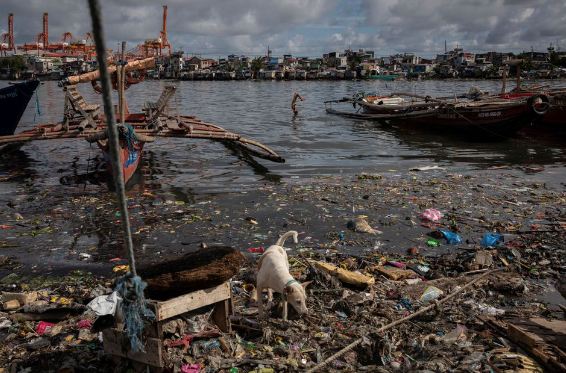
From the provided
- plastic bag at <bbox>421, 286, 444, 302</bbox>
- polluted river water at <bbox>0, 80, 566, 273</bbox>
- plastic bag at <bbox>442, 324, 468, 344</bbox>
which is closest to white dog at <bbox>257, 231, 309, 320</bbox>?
plastic bag at <bbox>442, 324, 468, 344</bbox>

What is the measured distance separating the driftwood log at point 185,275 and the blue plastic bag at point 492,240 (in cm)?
458

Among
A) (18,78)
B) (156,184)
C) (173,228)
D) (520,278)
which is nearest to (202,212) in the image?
(173,228)

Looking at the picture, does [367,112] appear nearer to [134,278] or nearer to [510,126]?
[510,126]

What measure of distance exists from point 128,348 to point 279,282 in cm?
144

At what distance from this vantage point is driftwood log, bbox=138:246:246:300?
3936 millimetres

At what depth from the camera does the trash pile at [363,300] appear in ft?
→ 12.8

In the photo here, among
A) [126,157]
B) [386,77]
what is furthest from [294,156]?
[386,77]

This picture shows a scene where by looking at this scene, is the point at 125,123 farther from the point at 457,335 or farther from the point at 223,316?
the point at 457,335

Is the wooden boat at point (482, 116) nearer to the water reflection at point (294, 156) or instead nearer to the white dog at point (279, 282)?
the water reflection at point (294, 156)

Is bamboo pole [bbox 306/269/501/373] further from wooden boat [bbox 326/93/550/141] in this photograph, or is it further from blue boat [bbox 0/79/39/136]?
blue boat [bbox 0/79/39/136]

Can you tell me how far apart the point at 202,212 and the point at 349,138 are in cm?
1307

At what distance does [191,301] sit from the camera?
386 centimetres

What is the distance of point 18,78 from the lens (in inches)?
3996

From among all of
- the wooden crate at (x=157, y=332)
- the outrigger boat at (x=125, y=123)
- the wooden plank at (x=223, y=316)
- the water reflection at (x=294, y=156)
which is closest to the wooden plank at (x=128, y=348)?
the wooden crate at (x=157, y=332)
